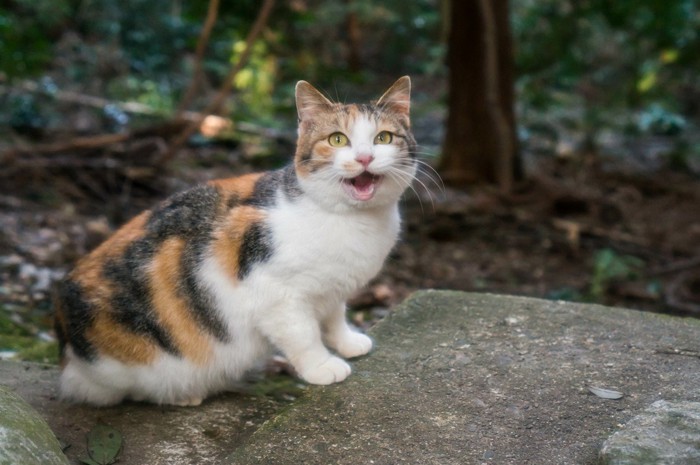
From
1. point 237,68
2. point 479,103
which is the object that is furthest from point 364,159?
point 479,103

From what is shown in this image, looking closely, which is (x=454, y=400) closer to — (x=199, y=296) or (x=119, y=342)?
(x=199, y=296)

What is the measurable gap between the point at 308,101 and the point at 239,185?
46cm

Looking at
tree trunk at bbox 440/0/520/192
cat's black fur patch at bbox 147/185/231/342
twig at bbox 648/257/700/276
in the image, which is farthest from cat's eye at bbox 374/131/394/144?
tree trunk at bbox 440/0/520/192

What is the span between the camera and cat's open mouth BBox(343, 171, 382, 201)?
8.77 feet

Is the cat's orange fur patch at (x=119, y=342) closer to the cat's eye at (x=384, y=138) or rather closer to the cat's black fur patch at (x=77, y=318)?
the cat's black fur patch at (x=77, y=318)

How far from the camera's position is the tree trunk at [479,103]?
22.3 ft

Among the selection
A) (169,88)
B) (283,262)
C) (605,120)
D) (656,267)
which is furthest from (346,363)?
(169,88)

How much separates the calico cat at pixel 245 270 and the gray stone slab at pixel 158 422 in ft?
0.23

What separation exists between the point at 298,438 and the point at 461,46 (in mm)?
5255

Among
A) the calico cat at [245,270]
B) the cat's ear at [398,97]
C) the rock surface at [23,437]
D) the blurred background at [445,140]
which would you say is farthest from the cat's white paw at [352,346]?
the blurred background at [445,140]

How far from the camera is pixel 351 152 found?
2.63 meters

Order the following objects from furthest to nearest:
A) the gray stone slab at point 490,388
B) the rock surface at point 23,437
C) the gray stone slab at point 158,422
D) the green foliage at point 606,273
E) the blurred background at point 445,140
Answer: the blurred background at point 445,140, the green foliage at point 606,273, the gray stone slab at point 158,422, the gray stone slab at point 490,388, the rock surface at point 23,437

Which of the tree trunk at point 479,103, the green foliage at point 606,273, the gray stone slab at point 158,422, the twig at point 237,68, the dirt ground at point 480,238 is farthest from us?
the tree trunk at point 479,103

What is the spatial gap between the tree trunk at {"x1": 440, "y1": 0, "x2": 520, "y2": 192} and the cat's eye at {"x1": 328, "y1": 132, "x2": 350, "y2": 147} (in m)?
4.16
